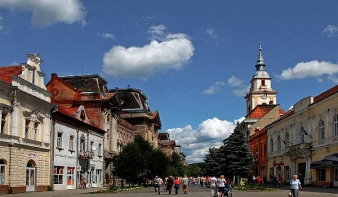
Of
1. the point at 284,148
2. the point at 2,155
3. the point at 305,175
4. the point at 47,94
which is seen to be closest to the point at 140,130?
the point at 284,148

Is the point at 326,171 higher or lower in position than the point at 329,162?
lower

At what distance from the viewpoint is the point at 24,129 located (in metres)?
38.4

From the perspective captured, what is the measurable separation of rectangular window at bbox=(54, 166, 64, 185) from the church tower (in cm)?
7215

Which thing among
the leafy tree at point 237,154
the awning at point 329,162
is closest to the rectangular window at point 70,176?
the leafy tree at point 237,154

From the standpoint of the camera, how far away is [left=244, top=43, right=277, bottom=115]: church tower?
374ft

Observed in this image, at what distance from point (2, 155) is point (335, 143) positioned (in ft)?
91.3

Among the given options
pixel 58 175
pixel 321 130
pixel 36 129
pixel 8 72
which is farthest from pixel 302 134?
pixel 8 72

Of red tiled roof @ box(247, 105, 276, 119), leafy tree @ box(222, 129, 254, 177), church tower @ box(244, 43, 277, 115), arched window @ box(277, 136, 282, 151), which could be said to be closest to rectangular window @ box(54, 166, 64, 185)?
leafy tree @ box(222, 129, 254, 177)

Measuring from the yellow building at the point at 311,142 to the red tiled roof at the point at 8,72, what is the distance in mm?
26586

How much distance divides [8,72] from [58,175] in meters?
10.9

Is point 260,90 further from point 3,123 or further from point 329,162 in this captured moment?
point 3,123

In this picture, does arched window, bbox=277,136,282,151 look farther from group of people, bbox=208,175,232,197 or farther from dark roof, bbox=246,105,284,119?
group of people, bbox=208,175,232,197

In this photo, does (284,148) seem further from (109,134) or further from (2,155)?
(2,155)

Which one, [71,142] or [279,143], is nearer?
[71,142]
